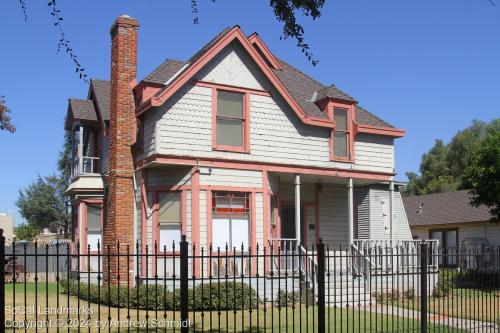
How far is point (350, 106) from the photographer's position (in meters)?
22.8

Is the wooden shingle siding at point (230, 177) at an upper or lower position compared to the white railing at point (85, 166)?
lower

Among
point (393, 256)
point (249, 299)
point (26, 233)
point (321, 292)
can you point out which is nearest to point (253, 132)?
point (393, 256)

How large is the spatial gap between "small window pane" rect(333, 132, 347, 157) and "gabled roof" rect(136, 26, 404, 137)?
2.28 feet

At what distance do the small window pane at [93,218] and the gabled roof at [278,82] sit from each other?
5616 mm

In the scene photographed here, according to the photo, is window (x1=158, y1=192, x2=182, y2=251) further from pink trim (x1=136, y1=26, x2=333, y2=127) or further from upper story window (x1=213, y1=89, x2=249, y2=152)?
pink trim (x1=136, y1=26, x2=333, y2=127)

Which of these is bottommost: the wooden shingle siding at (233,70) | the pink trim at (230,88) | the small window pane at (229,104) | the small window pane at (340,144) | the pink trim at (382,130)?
the small window pane at (340,144)

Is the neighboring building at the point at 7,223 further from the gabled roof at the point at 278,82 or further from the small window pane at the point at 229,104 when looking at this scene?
the small window pane at the point at 229,104

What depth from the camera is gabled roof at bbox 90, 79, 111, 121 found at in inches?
924

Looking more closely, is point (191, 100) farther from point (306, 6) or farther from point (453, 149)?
point (453, 149)

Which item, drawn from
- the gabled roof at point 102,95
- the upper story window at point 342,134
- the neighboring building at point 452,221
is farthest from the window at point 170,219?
the neighboring building at point 452,221

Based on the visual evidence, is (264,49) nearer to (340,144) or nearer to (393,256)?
(340,144)

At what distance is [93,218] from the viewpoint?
22922 mm

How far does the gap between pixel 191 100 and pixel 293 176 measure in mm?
4869

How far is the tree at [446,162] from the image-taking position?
65188 millimetres
